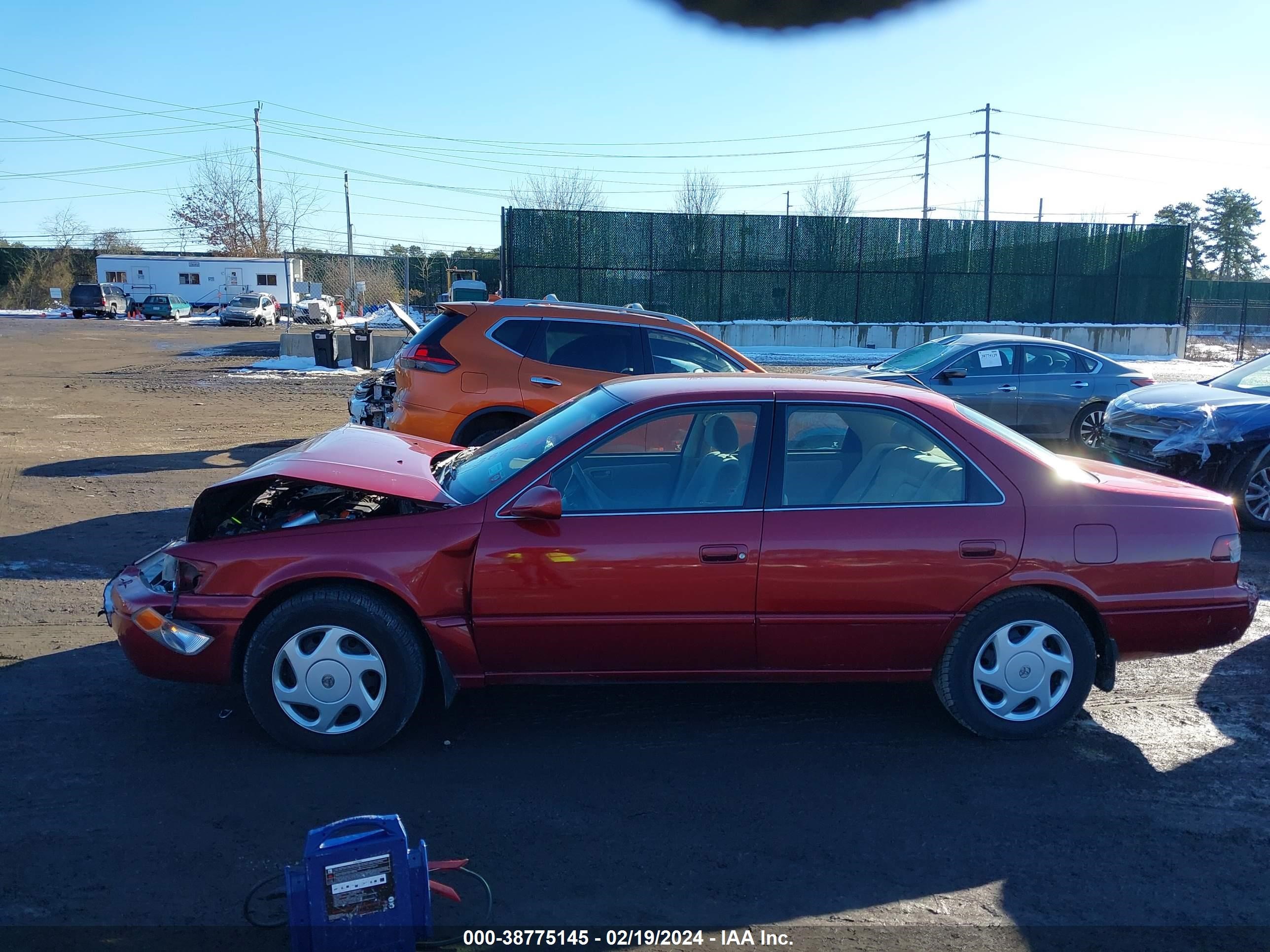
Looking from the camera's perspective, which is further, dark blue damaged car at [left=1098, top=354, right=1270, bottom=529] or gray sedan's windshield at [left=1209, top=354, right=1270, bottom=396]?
gray sedan's windshield at [left=1209, top=354, right=1270, bottom=396]

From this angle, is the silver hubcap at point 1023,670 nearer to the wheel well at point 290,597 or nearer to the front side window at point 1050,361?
the wheel well at point 290,597

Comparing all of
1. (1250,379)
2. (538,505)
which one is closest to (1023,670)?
(538,505)

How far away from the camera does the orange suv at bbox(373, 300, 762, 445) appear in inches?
338

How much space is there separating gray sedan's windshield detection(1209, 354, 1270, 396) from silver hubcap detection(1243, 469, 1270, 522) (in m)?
0.96

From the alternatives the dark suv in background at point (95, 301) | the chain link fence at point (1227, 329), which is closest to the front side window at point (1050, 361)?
the chain link fence at point (1227, 329)

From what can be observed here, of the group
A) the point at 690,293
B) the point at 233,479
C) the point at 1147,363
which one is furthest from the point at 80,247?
the point at 233,479

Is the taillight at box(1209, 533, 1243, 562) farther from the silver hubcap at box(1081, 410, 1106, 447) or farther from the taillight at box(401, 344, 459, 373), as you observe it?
the silver hubcap at box(1081, 410, 1106, 447)

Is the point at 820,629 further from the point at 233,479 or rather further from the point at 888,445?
the point at 233,479

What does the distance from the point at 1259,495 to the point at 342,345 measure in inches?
831

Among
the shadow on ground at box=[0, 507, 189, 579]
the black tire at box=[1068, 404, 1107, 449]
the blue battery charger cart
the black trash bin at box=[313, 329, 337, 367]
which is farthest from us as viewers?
the black trash bin at box=[313, 329, 337, 367]

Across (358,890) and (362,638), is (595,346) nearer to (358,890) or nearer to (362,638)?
(362,638)

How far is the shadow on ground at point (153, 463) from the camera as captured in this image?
10.5 metres

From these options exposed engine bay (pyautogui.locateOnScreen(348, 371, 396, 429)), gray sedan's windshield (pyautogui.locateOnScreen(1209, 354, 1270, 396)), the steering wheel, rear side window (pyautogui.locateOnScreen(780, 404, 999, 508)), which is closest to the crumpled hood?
gray sedan's windshield (pyautogui.locateOnScreen(1209, 354, 1270, 396))

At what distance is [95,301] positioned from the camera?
53125 millimetres
